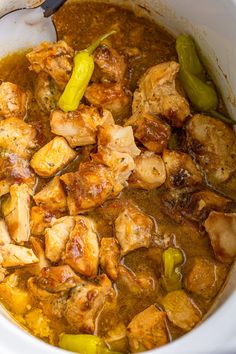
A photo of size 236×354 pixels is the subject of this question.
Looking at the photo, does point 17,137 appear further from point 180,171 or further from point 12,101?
point 180,171

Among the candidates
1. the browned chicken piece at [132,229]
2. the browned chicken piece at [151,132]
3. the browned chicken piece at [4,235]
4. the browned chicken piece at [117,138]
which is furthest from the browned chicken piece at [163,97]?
the browned chicken piece at [4,235]

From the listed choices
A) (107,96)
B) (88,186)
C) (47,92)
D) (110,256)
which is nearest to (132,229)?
(110,256)

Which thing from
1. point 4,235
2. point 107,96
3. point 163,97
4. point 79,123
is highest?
point 163,97

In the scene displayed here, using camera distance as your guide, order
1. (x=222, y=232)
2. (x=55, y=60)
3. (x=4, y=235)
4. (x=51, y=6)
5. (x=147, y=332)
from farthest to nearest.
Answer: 1. (x=51, y=6)
2. (x=55, y=60)
3. (x=4, y=235)
4. (x=222, y=232)
5. (x=147, y=332)

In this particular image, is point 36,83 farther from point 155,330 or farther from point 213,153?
point 155,330

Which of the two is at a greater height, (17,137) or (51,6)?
(51,6)

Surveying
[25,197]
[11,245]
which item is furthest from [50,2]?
[11,245]

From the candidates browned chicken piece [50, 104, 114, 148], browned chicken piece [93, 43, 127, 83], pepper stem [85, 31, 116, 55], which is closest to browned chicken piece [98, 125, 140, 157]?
browned chicken piece [50, 104, 114, 148]
